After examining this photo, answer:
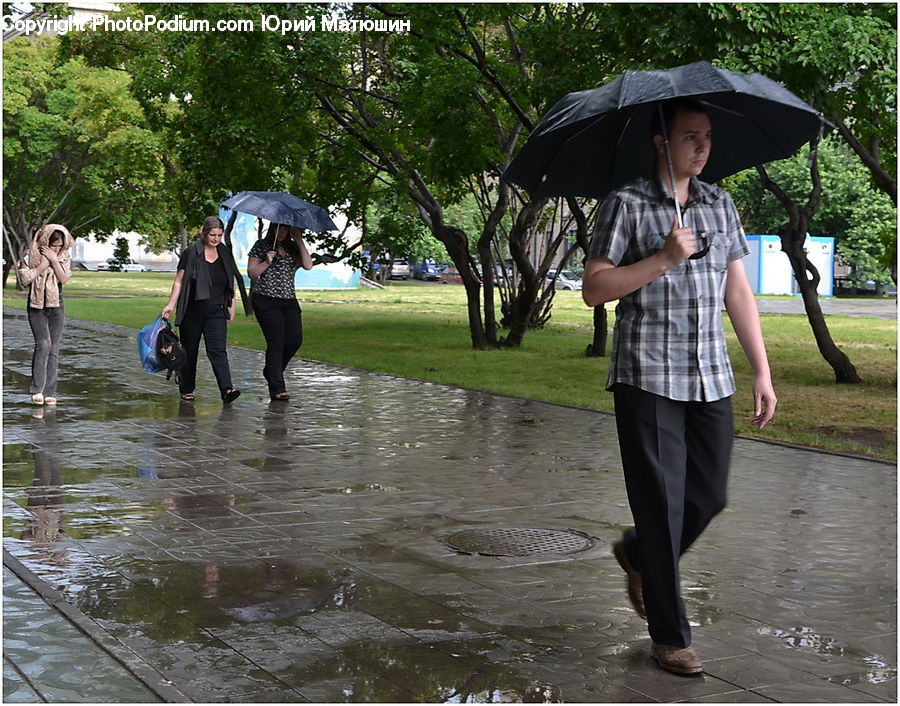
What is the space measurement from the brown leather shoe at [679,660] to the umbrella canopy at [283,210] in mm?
8848

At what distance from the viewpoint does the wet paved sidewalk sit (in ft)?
15.0

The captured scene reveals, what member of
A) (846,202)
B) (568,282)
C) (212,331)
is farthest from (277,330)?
(568,282)

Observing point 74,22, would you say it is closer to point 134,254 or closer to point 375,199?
point 375,199

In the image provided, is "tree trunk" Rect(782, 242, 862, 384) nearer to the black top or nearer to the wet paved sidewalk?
the wet paved sidewalk

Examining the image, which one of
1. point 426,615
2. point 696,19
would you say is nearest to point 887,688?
point 426,615

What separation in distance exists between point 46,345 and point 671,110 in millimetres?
9049

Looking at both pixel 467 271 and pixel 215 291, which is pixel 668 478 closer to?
pixel 215 291

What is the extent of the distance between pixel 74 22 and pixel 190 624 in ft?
93.4

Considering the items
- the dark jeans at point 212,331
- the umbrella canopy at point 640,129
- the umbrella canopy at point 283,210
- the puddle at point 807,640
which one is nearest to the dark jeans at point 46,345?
the dark jeans at point 212,331

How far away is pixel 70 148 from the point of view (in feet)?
142

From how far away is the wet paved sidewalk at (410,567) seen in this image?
15.0ft

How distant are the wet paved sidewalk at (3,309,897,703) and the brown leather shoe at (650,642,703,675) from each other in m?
0.06

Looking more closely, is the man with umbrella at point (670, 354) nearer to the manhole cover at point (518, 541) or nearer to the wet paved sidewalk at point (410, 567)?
the wet paved sidewalk at point (410, 567)

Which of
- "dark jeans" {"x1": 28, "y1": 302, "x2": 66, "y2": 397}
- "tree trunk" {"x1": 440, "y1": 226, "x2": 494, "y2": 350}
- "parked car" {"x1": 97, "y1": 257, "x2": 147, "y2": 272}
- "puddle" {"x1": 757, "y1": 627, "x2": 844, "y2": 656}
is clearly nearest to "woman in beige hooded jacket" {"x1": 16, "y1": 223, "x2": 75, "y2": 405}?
"dark jeans" {"x1": 28, "y1": 302, "x2": 66, "y2": 397}
